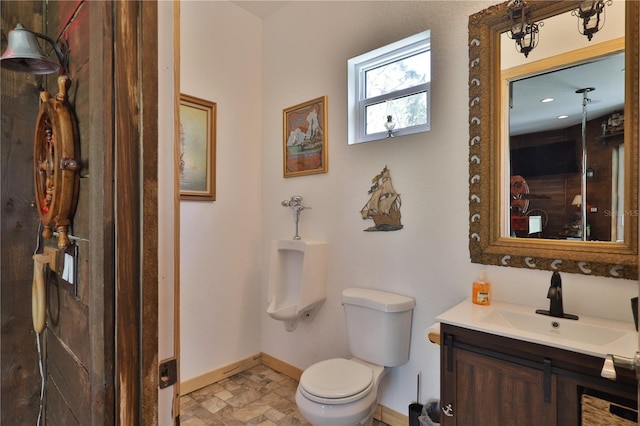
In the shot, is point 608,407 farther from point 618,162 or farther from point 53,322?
point 53,322

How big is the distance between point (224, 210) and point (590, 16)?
92.1 inches

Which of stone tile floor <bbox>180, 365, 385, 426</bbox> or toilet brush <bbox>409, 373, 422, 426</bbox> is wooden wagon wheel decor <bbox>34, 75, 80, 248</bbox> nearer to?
stone tile floor <bbox>180, 365, 385, 426</bbox>

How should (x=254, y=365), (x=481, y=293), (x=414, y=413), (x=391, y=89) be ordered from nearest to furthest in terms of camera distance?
(x=481, y=293), (x=414, y=413), (x=391, y=89), (x=254, y=365)

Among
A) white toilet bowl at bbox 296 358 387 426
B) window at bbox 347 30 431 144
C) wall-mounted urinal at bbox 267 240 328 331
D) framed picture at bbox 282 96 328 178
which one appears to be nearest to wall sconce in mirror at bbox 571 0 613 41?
window at bbox 347 30 431 144

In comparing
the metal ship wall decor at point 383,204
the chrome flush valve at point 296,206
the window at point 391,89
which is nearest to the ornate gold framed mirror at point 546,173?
the window at point 391,89

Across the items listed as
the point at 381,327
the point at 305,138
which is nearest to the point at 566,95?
the point at 381,327

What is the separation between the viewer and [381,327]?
183cm

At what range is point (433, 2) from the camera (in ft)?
5.93

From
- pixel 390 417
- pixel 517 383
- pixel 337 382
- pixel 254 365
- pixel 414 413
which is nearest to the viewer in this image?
pixel 517 383

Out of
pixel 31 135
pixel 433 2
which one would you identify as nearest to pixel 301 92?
pixel 433 2

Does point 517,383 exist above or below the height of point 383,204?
below

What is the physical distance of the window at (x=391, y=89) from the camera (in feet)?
6.38

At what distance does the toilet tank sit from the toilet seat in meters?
0.10

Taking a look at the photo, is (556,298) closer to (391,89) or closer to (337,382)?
(337,382)
